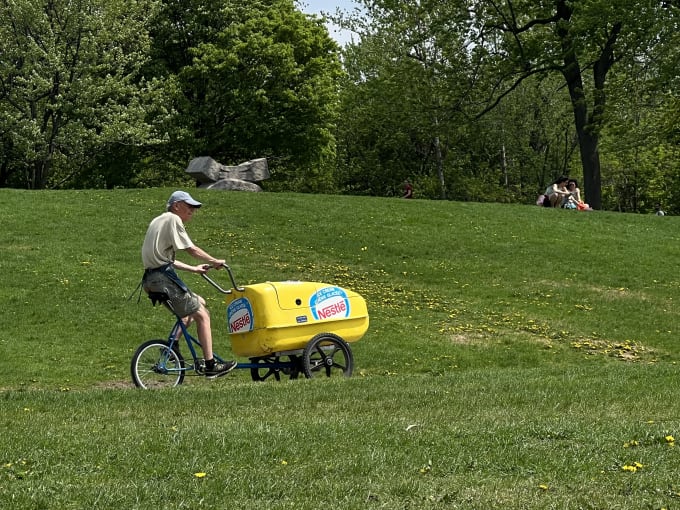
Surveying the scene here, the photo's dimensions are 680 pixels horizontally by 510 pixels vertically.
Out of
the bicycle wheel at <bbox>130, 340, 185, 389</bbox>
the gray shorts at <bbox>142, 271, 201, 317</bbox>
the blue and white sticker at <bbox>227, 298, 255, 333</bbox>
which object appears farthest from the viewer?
the blue and white sticker at <bbox>227, 298, 255, 333</bbox>

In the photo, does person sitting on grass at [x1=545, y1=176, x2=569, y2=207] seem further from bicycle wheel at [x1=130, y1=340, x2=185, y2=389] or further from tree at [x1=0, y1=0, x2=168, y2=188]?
bicycle wheel at [x1=130, y1=340, x2=185, y2=389]

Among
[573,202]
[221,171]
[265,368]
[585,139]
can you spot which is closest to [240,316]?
[265,368]

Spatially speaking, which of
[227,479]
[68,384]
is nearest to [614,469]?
[227,479]

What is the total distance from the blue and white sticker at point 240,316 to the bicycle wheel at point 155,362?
717 mm

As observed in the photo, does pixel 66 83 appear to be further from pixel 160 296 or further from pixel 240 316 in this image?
pixel 160 296

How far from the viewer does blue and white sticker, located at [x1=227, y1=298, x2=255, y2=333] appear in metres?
9.77

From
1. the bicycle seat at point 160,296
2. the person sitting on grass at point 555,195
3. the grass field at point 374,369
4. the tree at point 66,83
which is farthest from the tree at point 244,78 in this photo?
the bicycle seat at point 160,296

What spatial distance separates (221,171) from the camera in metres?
32.9

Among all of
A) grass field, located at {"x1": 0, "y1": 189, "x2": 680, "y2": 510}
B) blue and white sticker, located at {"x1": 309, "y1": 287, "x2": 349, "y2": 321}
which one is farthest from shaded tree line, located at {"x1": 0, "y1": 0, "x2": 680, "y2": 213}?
blue and white sticker, located at {"x1": 309, "y1": 287, "x2": 349, "y2": 321}

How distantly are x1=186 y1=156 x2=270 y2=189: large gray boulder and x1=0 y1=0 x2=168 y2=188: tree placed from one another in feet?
17.8

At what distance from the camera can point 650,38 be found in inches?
1262

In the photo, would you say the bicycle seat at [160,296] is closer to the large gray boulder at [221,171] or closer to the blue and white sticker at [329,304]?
the blue and white sticker at [329,304]

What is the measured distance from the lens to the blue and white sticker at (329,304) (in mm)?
10102

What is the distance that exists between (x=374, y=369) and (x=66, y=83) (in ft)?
87.4
